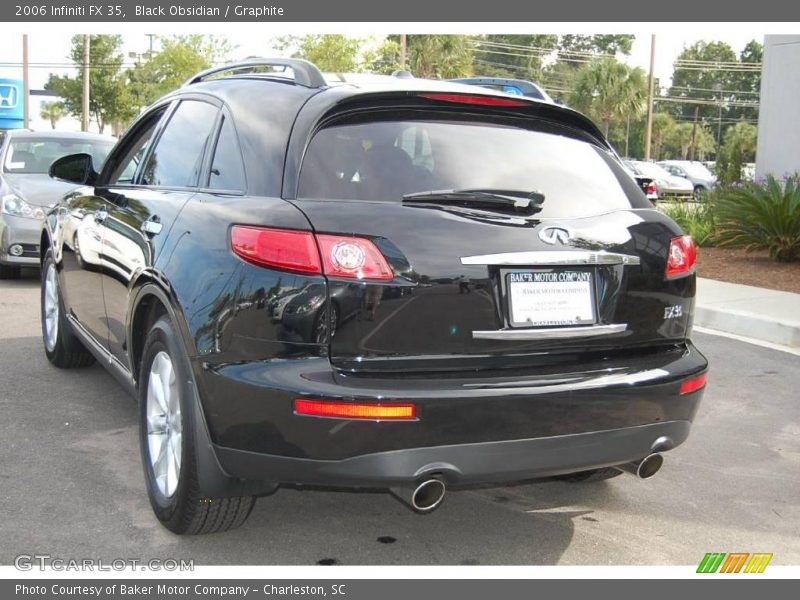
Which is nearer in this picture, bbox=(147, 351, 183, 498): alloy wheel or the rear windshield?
the rear windshield

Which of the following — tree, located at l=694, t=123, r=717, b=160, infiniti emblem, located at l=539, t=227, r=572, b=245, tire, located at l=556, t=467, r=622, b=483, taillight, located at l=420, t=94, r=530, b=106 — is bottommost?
tire, located at l=556, t=467, r=622, b=483

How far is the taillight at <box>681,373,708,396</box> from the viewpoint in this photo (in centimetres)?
350

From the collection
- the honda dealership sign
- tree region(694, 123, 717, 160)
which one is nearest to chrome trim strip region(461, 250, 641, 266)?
the honda dealership sign

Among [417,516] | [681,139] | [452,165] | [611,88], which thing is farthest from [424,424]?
[681,139]

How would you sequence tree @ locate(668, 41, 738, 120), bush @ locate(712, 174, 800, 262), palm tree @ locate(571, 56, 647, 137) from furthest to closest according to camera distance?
tree @ locate(668, 41, 738, 120) < palm tree @ locate(571, 56, 647, 137) < bush @ locate(712, 174, 800, 262)

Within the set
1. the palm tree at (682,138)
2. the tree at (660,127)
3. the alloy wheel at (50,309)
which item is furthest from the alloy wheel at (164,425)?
the palm tree at (682,138)

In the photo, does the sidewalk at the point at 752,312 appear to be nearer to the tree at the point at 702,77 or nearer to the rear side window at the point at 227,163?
the rear side window at the point at 227,163

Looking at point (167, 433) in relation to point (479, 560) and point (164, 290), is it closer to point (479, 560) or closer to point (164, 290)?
point (164, 290)

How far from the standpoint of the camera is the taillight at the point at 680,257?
3.63 m

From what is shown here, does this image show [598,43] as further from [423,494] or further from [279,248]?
[423,494]

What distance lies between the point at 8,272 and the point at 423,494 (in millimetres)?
8483

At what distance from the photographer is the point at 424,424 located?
2998mm

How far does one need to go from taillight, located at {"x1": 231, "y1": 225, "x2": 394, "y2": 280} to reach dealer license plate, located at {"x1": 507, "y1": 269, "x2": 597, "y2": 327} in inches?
18.0

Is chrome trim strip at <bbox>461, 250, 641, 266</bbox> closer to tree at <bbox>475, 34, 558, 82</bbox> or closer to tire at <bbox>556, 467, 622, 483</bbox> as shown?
tire at <bbox>556, 467, 622, 483</bbox>
